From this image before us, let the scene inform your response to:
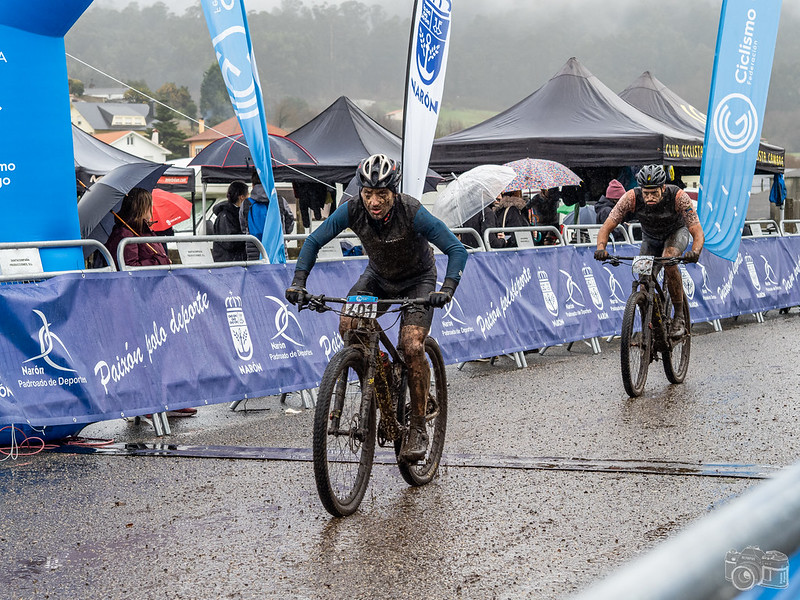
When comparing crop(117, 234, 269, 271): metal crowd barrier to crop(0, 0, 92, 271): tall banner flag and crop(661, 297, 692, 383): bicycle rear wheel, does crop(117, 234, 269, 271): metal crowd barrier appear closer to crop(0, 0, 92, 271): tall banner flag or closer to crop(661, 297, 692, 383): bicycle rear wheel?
crop(0, 0, 92, 271): tall banner flag

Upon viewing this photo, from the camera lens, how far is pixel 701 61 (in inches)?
5591

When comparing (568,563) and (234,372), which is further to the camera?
(234,372)

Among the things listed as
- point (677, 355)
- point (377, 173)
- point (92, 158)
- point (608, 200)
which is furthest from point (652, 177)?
point (92, 158)

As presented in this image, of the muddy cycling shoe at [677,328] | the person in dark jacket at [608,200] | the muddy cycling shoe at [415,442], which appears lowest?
the muddy cycling shoe at [415,442]

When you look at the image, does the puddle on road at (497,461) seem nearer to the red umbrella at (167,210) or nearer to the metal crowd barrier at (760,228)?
the red umbrella at (167,210)

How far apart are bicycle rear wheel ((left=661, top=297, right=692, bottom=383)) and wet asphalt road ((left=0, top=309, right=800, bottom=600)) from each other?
25.5 inches

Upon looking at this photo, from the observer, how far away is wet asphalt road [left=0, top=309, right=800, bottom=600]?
4672 millimetres

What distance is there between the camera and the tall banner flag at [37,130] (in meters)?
8.38

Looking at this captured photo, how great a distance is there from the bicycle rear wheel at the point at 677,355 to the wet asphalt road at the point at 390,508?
0.65 meters

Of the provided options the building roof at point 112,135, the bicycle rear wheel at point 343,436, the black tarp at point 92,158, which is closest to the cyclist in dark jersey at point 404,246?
the bicycle rear wheel at point 343,436

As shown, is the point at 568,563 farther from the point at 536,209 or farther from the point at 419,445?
the point at 536,209

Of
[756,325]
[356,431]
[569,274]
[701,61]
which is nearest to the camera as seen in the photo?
[356,431]

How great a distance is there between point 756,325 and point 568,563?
1268 centimetres

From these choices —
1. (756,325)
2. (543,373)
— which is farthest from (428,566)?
(756,325)
